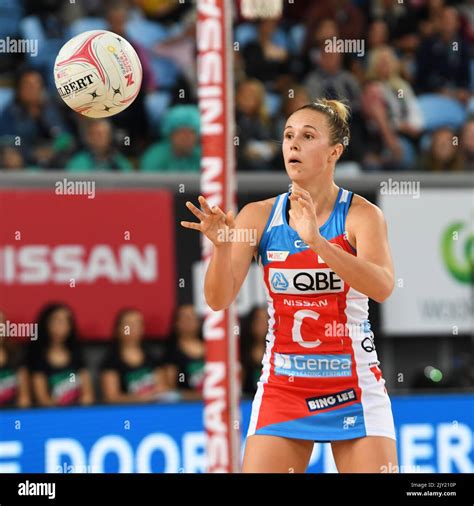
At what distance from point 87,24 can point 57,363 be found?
3.66m

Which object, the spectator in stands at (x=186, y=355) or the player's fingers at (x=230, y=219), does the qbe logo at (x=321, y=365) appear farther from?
the spectator in stands at (x=186, y=355)

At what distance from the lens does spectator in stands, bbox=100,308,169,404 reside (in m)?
8.47

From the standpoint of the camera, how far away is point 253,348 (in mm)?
8617

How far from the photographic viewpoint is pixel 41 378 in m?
8.30

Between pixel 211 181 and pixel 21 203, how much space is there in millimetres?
2287

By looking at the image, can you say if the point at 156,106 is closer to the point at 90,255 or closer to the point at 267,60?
the point at 267,60

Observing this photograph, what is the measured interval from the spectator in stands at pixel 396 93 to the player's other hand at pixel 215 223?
605 cm

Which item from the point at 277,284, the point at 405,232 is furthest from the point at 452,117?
the point at 277,284

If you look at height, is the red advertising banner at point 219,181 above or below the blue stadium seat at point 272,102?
below

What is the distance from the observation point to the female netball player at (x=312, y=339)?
506 cm

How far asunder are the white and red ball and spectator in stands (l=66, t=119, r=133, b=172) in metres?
3.36

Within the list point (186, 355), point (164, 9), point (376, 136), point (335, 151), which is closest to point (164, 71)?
point (164, 9)

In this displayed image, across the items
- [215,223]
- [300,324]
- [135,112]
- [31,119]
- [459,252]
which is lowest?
[300,324]
